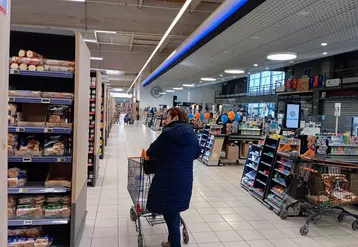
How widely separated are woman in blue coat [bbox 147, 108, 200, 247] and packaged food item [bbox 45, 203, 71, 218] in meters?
0.85

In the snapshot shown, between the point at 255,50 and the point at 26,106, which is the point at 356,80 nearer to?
the point at 255,50

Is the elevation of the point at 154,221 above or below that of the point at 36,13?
below

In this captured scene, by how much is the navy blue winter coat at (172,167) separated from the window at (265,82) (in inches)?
742

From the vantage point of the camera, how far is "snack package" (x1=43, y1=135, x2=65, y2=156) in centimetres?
286

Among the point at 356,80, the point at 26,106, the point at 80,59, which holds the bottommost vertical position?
the point at 26,106

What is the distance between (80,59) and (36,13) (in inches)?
307

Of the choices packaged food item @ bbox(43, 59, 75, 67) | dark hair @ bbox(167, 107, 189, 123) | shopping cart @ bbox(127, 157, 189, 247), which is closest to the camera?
packaged food item @ bbox(43, 59, 75, 67)

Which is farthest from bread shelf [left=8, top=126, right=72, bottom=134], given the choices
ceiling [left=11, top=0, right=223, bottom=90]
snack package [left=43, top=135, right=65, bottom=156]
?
ceiling [left=11, top=0, right=223, bottom=90]

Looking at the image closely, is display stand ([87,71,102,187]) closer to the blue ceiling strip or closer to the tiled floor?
the tiled floor

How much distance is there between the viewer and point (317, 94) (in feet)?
50.4

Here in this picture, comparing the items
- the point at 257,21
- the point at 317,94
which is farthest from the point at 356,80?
the point at 257,21

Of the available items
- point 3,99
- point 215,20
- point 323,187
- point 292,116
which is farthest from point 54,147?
point 215,20

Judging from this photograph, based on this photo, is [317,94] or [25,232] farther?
[317,94]

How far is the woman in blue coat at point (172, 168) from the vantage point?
275 cm
